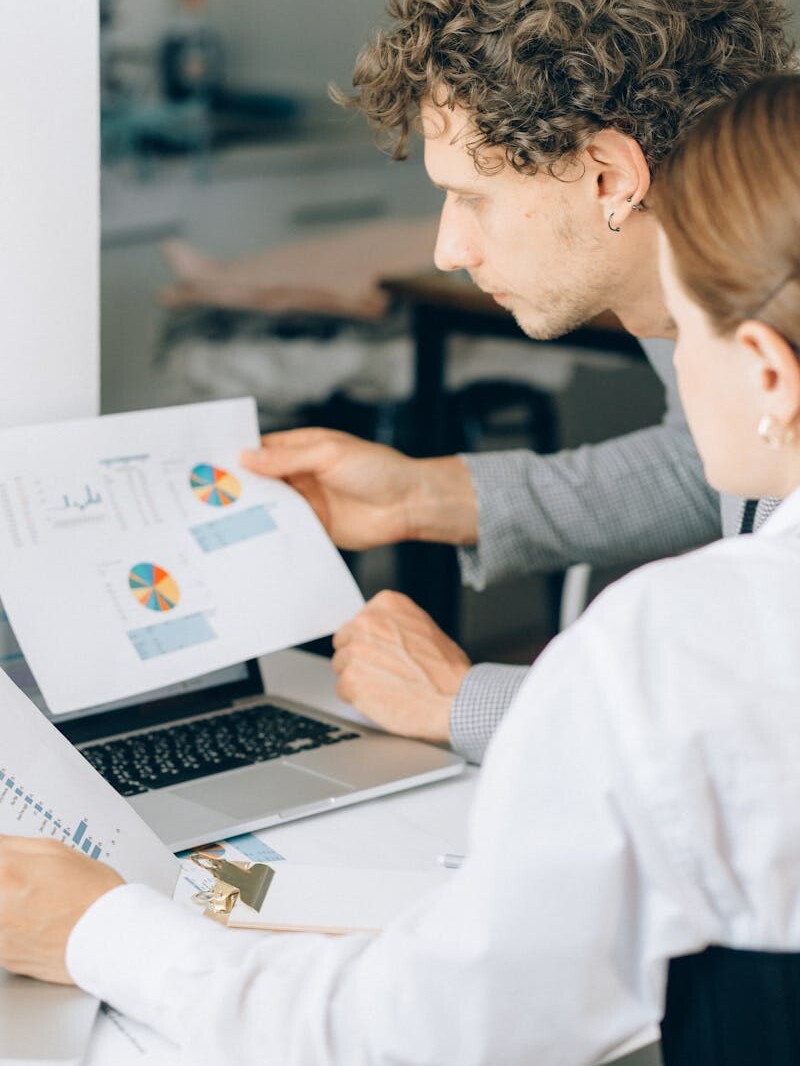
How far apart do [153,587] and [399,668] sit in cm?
26

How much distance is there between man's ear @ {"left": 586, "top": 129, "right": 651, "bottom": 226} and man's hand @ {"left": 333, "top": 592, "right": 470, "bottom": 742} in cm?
45

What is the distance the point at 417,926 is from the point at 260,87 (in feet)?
4.99

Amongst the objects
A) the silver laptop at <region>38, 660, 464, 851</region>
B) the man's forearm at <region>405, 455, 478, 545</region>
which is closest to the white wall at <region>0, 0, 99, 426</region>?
the silver laptop at <region>38, 660, 464, 851</region>

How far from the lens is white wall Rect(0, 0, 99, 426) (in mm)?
1181

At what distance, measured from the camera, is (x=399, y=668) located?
134cm

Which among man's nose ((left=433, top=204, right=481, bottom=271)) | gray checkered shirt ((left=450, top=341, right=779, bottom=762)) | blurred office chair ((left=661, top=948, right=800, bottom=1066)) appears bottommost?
gray checkered shirt ((left=450, top=341, right=779, bottom=762))

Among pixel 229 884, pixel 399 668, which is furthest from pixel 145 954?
pixel 399 668

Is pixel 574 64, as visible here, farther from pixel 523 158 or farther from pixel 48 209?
pixel 48 209

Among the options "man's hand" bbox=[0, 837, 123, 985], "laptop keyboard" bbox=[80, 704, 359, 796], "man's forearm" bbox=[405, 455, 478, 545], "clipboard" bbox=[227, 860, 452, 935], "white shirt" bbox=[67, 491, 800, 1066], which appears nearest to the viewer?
"white shirt" bbox=[67, 491, 800, 1066]

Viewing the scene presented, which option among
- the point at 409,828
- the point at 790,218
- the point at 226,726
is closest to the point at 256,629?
the point at 226,726

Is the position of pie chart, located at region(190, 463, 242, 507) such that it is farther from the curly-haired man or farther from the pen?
the pen

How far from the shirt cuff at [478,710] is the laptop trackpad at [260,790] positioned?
0.15 meters

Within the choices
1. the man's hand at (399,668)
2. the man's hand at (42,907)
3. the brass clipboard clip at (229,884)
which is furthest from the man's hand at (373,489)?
the man's hand at (42,907)

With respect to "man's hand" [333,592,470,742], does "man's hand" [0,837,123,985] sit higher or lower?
higher
